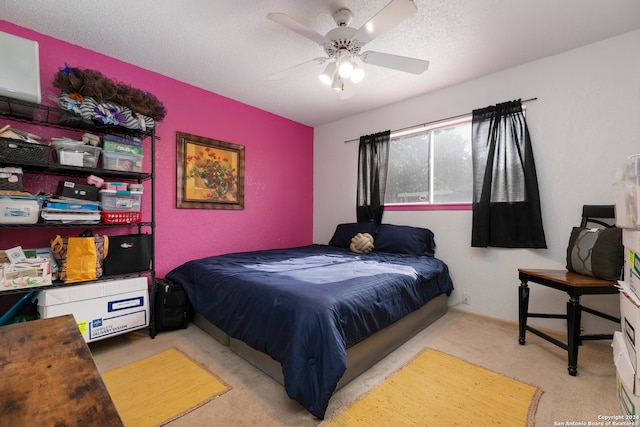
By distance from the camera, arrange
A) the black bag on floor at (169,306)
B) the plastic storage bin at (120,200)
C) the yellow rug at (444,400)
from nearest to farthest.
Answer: the yellow rug at (444,400), the plastic storage bin at (120,200), the black bag on floor at (169,306)

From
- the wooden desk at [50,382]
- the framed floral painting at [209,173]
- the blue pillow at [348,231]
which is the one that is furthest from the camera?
the blue pillow at [348,231]

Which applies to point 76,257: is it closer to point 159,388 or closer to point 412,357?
point 159,388

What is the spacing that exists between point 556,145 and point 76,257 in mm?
3978

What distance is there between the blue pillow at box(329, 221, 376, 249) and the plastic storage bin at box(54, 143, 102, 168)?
2657 mm

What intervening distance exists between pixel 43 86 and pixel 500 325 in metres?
4.40

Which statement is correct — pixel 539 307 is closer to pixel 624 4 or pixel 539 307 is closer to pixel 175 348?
pixel 624 4

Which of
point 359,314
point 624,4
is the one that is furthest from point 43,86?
point 624,4

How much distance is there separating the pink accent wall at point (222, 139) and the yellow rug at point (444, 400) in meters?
2.33

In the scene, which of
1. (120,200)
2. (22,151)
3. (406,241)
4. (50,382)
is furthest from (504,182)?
(22,151)

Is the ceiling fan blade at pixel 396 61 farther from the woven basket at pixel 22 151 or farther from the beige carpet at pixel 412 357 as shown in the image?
the woven basket at pixel 22 151

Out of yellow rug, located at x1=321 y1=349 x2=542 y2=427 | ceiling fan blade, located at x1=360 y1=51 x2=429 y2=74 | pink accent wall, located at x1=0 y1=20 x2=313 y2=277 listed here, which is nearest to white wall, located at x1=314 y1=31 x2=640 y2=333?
yellow rug, located at x1=321 y1=349 x2=542 y2=427

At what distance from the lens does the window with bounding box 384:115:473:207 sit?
9.86 ft

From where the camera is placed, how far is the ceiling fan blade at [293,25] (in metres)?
1.58

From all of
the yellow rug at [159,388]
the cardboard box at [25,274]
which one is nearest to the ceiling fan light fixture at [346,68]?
the yellow rug at [159,388]
